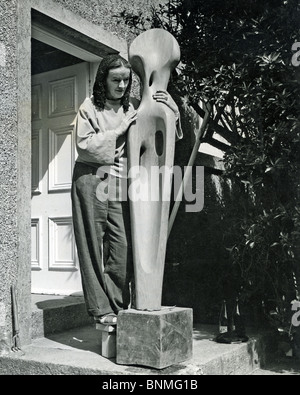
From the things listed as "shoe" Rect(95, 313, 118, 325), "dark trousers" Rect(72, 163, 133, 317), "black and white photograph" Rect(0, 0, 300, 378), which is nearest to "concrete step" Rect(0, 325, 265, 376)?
"black and white photograph" Rect(0, 0, 300, 378)

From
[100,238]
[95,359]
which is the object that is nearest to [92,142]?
[100,238]

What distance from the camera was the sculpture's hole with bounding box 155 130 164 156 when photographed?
130 inches

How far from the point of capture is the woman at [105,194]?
10.7 ft

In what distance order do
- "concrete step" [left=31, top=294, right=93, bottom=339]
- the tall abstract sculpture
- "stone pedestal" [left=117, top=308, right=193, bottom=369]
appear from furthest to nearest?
A: "concrete step" [left=31, top=294, right=93, bottom=339] < the tall abstract sculpture < "stone pedestal" [left=117, top=308, right=193, bottom=369]

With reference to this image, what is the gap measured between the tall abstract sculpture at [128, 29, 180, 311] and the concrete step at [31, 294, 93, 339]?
3.81 ft

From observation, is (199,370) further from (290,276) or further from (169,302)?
(169,302)

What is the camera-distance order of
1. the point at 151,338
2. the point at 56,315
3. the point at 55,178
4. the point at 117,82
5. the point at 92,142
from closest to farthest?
the point at 151,338, the point at 92,142, the point at 117,82, the point at 56,315, the point at 55,178

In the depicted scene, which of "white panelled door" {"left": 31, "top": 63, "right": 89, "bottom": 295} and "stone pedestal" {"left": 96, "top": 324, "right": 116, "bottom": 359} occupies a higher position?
"white panelled door" {"left": 31, "top": 63, "right": 89, "bottom": 295}

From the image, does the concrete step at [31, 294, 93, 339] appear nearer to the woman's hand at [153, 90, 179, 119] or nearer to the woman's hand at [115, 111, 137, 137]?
the woman's hand at [115, 111, 137, 137]

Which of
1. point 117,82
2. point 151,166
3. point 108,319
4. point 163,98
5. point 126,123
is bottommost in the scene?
point 108,319

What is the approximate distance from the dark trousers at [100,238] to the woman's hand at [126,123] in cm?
28

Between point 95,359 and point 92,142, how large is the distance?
130 centimetres

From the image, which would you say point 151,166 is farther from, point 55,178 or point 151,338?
point 55,178

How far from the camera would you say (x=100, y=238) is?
3.36m
